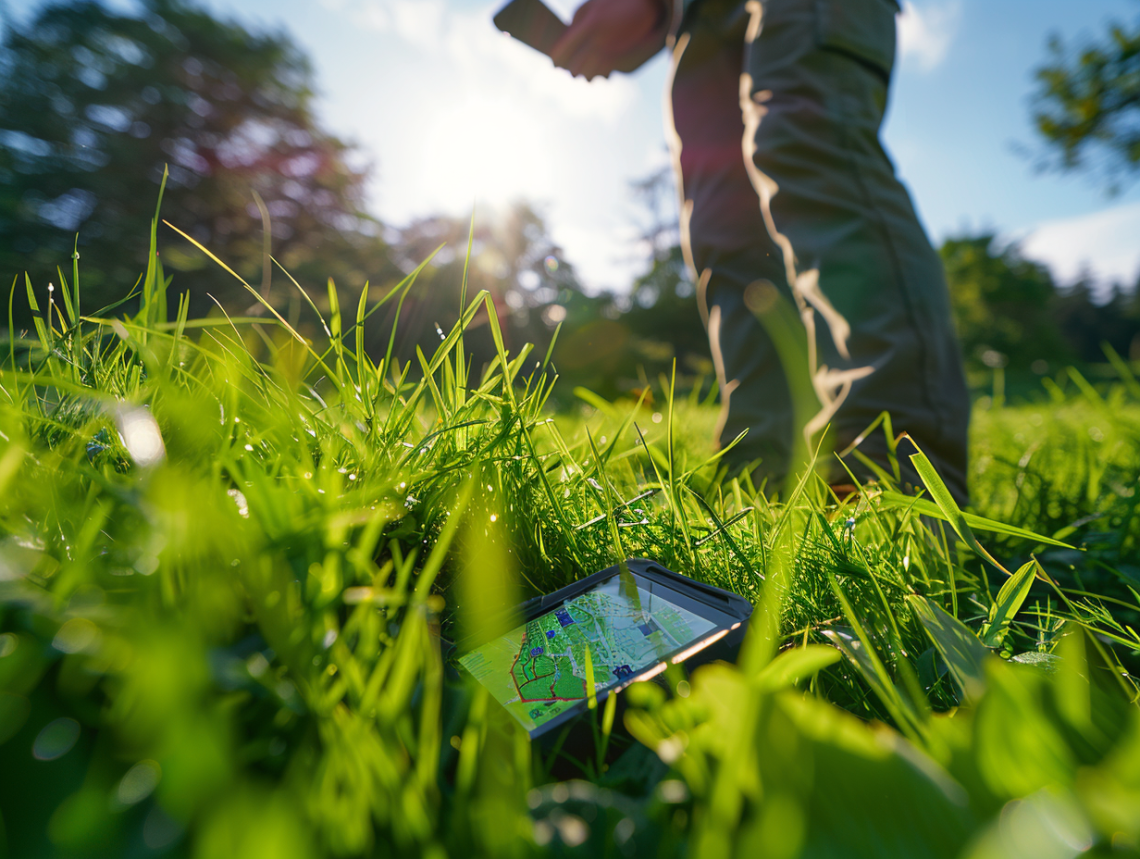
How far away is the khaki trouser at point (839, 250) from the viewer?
113cm

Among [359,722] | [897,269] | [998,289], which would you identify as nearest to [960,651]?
[359,722]

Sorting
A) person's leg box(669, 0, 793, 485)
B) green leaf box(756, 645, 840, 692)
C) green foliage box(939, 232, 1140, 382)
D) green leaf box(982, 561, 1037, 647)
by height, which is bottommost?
green leaf box(756, 645, 840, 692)

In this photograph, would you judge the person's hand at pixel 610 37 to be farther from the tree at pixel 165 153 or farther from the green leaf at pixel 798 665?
the tree at pixel 165 153

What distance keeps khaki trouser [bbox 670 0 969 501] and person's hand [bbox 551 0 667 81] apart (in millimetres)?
137

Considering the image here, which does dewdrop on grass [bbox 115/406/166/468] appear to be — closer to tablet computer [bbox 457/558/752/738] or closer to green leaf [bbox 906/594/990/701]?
tablet computer [bbox 457/558/752/738]

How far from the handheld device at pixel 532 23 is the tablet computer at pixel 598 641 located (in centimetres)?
162

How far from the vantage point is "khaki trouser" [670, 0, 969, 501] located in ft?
3.71

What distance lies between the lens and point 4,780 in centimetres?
24

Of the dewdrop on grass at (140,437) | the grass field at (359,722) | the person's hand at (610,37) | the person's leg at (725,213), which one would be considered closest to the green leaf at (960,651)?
the grass field at (359,722)

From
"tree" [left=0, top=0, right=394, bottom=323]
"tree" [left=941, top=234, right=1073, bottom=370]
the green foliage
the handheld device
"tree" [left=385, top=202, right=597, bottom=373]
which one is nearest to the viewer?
the handheld device

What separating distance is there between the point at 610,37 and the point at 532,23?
0.23 metres

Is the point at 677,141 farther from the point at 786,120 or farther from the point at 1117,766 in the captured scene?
the point at 1117,766

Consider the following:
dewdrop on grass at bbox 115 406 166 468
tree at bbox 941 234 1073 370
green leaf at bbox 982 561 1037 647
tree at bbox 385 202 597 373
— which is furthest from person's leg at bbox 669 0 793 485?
tree at bbox 941 234 1073 370

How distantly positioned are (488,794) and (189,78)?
1852 cm
